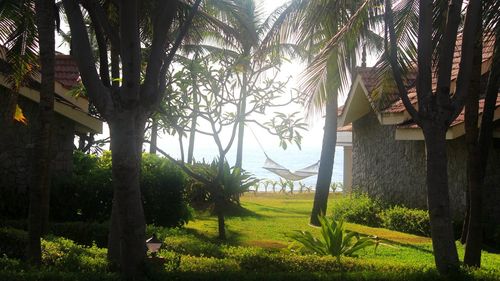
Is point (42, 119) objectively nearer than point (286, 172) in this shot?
Yes

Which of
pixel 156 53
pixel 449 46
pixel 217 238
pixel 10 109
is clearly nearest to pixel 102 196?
pixel 217 238

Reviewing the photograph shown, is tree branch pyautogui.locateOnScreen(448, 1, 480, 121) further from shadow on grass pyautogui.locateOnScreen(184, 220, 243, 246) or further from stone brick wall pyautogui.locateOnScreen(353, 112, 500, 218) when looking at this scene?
stone brick wall pyautogui.locateOnScreen(353, 112, 500, 218)

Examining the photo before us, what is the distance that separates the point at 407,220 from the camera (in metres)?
16.8

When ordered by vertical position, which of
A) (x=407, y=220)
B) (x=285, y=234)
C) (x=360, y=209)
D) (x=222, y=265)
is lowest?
(x=222, y=265)

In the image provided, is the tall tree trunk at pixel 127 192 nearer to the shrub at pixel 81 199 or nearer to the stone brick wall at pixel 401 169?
the shrub at pixel 81 199

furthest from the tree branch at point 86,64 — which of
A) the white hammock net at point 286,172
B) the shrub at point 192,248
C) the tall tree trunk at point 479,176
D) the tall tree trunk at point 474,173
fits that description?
the white hammock net at point 286,172

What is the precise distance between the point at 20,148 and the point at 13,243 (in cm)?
562

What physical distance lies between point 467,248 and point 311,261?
2.41 m

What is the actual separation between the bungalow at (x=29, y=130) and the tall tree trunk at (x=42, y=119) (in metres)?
5.50

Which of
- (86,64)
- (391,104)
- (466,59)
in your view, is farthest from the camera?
(391,104)

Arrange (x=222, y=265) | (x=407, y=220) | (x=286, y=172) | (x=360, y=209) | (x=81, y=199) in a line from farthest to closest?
1. (x=286, y=172)
2. (x=360, y=209)
3. (x=407, y=220)
4. (x=81, y=199)
5. (x=222, y=265)

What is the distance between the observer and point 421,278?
6.94m

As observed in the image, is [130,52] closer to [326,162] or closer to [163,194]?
[163,194]

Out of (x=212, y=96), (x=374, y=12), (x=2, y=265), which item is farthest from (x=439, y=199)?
(x=212, y=96)
